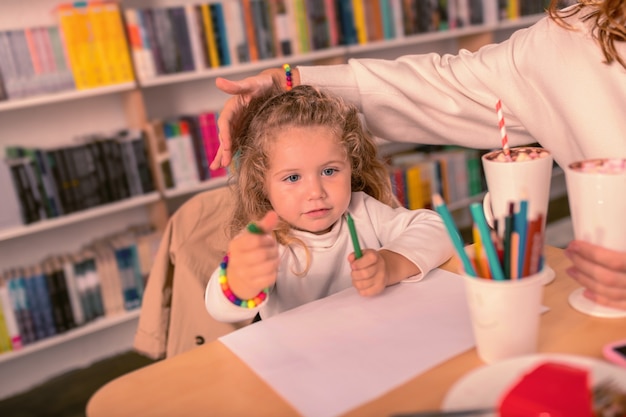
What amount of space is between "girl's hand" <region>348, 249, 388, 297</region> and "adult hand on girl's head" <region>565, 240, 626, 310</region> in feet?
0.88

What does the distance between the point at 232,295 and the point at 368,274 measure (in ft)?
0.68

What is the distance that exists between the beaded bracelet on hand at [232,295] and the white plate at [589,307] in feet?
1.45

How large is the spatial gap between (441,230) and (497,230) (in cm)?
36

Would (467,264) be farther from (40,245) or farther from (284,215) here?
(40,245)

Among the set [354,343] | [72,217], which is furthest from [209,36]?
[354,343]

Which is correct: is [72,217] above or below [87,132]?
below

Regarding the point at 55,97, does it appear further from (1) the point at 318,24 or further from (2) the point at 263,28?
(1) the point at 318,24

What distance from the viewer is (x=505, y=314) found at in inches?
24.5

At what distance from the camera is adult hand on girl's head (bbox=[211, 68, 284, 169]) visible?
112 cm

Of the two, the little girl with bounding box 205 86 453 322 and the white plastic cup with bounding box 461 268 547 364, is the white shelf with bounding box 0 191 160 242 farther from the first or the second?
the white plastic cup with bounding box 461 268 547 364

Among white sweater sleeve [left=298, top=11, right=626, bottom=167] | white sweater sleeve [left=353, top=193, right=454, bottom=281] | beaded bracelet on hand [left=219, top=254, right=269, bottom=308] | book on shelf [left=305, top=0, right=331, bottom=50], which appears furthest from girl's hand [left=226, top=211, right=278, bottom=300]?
book on shelf [left=305, top=0, right=331, bottom=50]

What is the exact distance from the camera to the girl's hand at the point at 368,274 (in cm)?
88

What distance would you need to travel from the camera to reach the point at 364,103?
1267 mm

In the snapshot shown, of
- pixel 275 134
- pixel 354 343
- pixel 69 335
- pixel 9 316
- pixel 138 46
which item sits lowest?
pixel 69 335
